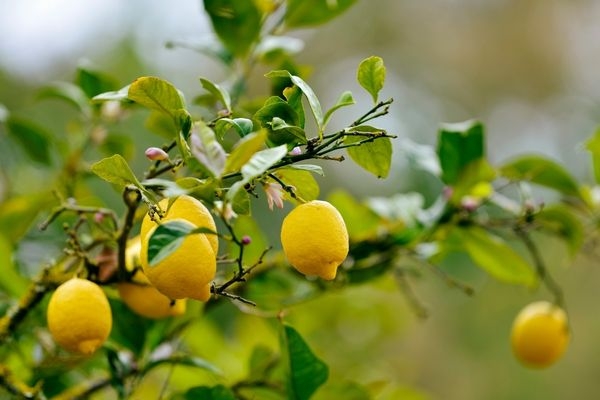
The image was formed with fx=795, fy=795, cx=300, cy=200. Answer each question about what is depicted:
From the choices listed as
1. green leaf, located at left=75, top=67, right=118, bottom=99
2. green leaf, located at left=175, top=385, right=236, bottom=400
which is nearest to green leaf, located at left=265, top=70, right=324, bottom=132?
green leaf, located at left=175, top=385, right=236, bottom=400

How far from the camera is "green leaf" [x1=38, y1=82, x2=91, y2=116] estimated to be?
0.84 m

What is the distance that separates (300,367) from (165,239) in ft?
0.72

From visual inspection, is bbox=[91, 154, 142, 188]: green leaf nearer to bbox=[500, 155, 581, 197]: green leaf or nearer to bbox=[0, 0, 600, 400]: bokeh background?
bbox=[500, 155, 581, 197]: green leaf

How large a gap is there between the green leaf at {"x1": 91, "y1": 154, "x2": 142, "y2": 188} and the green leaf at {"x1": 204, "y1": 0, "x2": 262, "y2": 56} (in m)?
0.34

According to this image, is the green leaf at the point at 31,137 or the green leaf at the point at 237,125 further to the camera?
the green leaf at the point at 31,137

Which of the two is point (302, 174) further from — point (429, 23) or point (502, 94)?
point (429, 23)

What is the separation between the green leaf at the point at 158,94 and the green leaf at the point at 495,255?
397mm

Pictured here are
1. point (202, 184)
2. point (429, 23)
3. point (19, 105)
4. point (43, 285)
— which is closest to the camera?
point (202, 184)

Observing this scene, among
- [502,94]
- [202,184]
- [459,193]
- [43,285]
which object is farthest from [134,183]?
[502,94]

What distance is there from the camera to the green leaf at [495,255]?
2.60ft

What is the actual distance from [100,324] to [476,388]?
8.59 feet

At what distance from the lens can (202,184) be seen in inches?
Result: 16.5

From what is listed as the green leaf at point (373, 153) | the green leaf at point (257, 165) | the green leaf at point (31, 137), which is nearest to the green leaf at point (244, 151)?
the green leaf at point (257, 165)

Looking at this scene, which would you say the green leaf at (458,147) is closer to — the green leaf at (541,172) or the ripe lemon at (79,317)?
the green leaf at (541,172)
